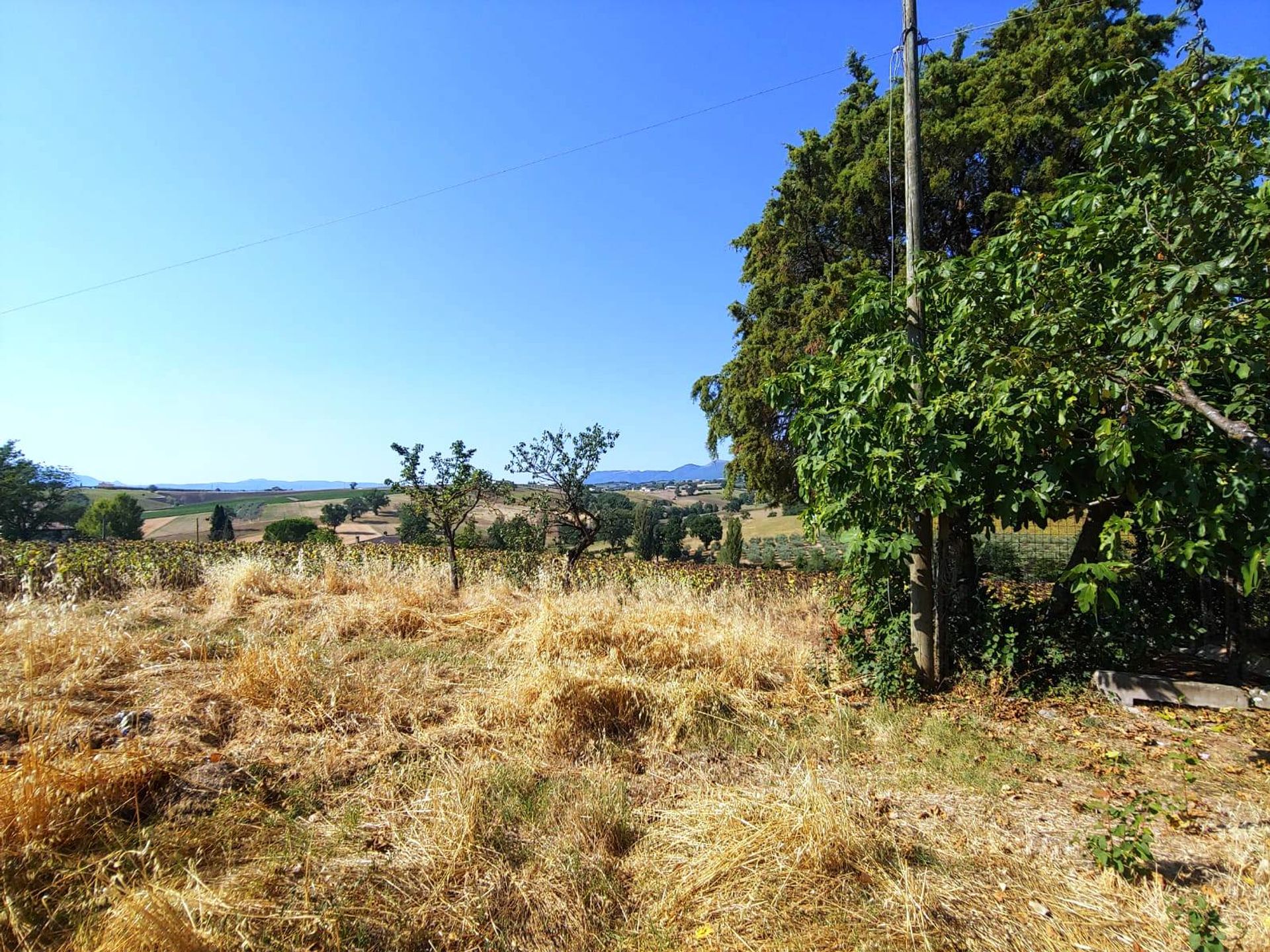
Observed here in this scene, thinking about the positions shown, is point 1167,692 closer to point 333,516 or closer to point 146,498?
point 333,516

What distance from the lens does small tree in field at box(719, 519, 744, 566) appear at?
1702 cm

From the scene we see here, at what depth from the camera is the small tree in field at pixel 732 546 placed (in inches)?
670

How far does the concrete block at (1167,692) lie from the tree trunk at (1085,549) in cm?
58

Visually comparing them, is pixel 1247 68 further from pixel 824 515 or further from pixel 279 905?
pixel 279 905

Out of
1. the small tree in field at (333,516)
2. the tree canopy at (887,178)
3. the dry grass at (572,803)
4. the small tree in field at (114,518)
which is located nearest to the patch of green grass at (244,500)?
the small tree in field at (333,516)

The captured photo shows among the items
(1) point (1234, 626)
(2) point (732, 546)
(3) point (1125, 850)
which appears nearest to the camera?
(3) point (1125, 850)

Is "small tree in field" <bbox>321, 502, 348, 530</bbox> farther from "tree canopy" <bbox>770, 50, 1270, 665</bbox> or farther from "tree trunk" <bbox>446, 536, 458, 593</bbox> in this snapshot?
"tree canopy" <bbox>770, 50, 1270, 665</bbox>

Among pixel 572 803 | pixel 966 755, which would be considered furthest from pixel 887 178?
pixel 572 803

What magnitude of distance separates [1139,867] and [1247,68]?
142 inches

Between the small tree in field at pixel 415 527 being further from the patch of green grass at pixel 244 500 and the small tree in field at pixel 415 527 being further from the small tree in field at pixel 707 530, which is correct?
the patch of green grass at pixel 244 500

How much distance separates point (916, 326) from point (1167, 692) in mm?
3442

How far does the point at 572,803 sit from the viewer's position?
3.26 metres

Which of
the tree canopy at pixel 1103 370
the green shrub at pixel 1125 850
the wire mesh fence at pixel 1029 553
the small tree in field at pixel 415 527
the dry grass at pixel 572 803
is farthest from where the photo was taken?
the small tree in field at pixel 415 527

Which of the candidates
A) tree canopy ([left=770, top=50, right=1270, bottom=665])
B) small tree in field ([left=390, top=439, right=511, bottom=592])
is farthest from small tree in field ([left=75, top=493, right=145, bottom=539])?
tree canopy ([left=770, top=50, right=1270, bottom=665])
